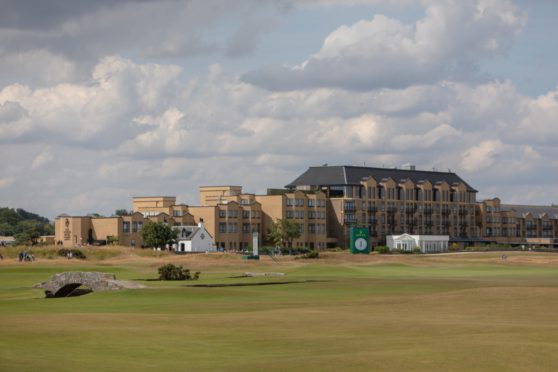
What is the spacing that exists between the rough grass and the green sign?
323 feet

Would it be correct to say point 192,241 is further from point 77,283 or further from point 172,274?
point 77,283

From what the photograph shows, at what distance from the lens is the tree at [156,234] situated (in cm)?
18575

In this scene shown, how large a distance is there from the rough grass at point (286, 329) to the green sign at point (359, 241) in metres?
98.4

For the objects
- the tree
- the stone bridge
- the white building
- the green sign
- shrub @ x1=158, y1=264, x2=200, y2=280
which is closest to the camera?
the stone bridge

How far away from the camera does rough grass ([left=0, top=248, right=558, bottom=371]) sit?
3434 cm


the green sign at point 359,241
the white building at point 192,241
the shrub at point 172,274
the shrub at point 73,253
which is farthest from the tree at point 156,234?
the shrub at point 172,274

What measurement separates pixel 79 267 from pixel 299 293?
178ft

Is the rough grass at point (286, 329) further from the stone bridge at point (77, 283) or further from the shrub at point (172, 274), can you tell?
the shrub at point (172, 274)

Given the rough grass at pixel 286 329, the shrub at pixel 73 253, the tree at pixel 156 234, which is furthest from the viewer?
the tree at pixel 156 234

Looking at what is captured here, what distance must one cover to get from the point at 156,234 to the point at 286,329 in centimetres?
14145

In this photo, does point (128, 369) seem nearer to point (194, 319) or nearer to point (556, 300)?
point (194, 319)

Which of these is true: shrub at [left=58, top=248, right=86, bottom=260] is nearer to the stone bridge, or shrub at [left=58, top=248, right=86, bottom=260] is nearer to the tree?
the tree

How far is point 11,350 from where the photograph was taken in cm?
3684

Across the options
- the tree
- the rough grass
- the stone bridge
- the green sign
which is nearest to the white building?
the tree
